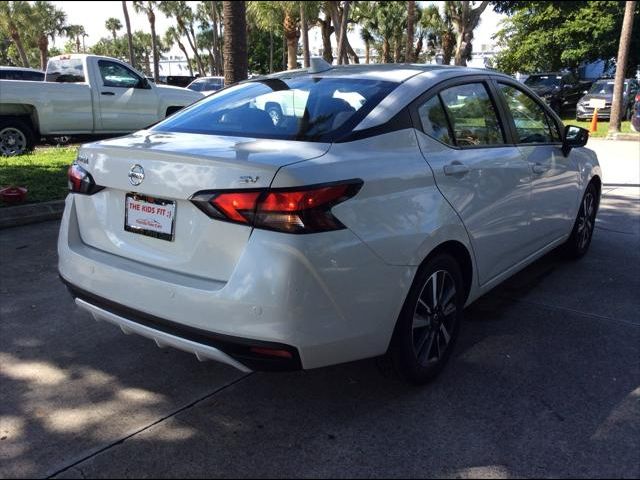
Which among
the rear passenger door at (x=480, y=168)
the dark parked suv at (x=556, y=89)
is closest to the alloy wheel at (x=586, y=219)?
the rear passenger door at (x=480, y=168)

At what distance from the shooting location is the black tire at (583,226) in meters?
5.23

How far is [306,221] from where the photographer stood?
7.89 ft

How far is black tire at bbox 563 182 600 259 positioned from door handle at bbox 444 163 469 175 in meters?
2.32

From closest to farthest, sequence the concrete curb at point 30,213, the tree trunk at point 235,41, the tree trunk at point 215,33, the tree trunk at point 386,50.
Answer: the concrete curb at point 30,213 < the tree trunk at point 235,41 < the tree trunk at point 215,33 < the tree trunk at point 386,50

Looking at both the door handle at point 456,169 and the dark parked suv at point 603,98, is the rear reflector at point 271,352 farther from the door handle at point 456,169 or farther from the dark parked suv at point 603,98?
the dark parked suv at point 603,98

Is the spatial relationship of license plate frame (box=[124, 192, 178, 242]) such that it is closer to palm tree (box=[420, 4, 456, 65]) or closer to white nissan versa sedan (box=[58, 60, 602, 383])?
white nissan versa sedan (box=[58, 60, 602, 383])

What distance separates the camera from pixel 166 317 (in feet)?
8.63

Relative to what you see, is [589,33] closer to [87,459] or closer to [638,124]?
[638,124]

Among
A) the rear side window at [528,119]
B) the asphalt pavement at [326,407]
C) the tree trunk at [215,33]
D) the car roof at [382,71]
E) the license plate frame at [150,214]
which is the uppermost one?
the tree trunk at [215,33]

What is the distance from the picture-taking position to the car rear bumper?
2.40m

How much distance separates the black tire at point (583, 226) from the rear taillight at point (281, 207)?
11.2 feet

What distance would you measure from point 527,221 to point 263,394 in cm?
213

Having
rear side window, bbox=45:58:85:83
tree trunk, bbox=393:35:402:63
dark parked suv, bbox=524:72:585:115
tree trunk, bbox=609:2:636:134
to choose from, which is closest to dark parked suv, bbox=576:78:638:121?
dark parked suv, bbox=524:72:585:115

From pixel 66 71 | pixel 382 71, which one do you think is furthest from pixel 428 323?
pixel 66 71
